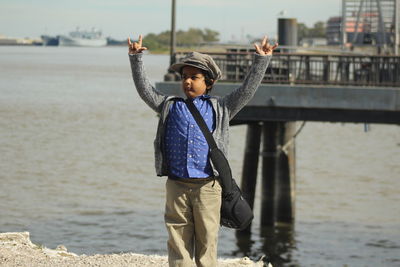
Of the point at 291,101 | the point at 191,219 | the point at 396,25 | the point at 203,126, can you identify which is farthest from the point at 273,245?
the point at 203,126

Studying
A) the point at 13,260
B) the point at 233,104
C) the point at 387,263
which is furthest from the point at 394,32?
the point at 233,104

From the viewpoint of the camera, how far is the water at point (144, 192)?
18922 mm

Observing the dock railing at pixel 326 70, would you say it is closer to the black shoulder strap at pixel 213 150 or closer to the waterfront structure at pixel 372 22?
the waterfront structure at pixel 372 22

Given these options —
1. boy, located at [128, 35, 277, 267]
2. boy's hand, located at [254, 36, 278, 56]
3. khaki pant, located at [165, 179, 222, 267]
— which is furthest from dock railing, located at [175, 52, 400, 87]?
khaki pant, located at [165, 179, 222, 267]

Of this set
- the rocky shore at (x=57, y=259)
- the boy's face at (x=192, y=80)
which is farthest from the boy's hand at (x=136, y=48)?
the rocky shore at (x=57, y=259)

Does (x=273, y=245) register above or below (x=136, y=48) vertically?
below

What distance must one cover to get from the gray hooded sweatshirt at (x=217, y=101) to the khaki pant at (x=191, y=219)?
Result: 0.14 meters

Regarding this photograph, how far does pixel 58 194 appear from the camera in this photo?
81.6 ft

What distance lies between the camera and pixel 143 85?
7.22m

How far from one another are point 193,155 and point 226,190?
0.37 m

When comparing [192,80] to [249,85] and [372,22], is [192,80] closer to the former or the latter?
[249,85]

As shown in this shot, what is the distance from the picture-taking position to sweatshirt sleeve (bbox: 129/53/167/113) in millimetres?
7223

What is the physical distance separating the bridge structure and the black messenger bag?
10.4m

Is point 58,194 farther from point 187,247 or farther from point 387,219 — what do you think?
point 187,247
